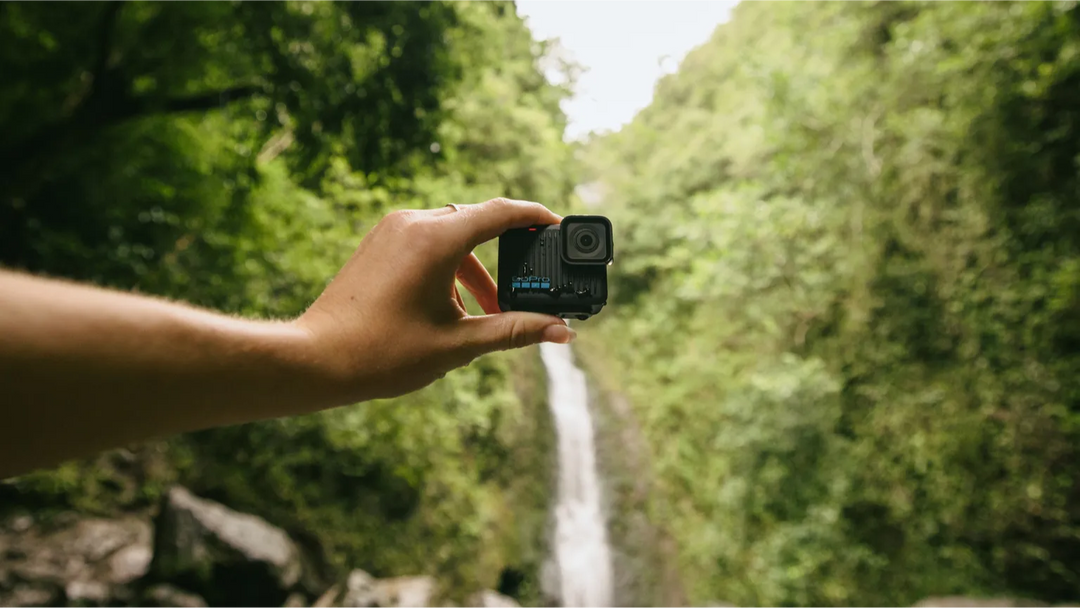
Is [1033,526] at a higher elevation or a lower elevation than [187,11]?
lower

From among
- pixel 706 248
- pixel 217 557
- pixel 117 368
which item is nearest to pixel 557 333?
pixel 117 368

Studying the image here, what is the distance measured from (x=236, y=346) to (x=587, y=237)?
2.05 feet

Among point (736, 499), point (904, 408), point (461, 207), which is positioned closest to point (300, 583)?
point (461, 207)

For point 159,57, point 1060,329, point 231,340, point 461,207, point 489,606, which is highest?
point 159,57

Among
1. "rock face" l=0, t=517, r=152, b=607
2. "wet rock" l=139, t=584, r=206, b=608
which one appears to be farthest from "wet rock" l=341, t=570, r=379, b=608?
"rock face" l=0, t=517, r=152, b=607

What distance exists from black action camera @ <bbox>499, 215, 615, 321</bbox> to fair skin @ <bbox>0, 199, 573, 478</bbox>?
5cm

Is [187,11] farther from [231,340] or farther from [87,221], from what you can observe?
[231,340]

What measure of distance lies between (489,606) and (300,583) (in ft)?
8.45

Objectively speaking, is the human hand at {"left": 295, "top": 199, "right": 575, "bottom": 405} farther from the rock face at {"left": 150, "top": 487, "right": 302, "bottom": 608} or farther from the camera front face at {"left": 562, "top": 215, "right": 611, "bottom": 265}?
the rock face at {"left": 150, "top": 487, "right": 302, "bottom": 608}

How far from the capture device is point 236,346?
0.64 m

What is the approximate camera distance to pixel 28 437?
522 mm

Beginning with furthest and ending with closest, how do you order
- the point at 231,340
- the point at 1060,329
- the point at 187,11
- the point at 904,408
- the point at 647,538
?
1. the point at 647,538
2. the point at 904,408
3. the point at 1060,329
4. the point at 187,11
5. the point at 231,340

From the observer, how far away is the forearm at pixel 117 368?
1.61ft

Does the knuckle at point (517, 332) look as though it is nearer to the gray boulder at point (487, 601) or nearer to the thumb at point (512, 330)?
the thumb at point (512, 330)
